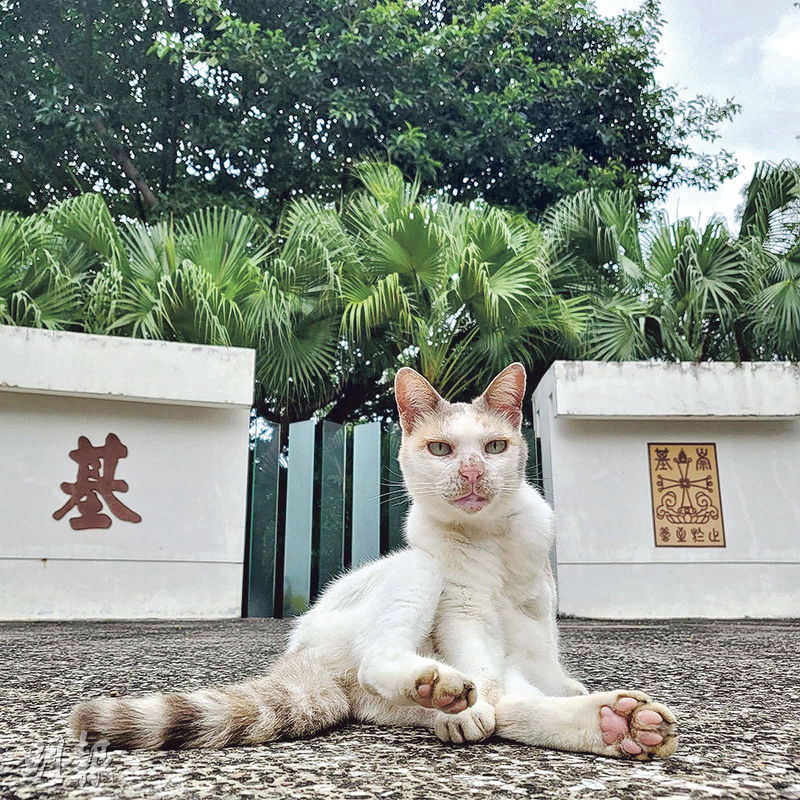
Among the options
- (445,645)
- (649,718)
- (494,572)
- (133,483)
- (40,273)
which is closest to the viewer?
(649,718)

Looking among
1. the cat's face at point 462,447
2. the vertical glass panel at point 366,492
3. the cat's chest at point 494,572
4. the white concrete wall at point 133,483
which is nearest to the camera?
the cat's chest at point 494,572

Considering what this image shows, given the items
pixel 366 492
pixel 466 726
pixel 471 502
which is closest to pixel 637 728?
pixel 466 726

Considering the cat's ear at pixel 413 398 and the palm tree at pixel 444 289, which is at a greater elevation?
the palm tree at pixel 444 289

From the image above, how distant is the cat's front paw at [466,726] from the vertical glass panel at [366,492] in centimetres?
602

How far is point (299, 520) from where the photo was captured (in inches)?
295

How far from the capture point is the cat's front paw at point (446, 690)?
1275 mm

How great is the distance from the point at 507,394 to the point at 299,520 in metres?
5.72

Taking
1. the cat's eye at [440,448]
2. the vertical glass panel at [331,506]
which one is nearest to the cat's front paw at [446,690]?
the cat's eye at [440,448]

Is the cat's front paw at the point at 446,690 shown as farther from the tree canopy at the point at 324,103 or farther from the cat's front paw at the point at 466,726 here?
the tree canopy at the point at 324,103

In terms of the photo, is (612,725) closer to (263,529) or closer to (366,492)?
(366,492)

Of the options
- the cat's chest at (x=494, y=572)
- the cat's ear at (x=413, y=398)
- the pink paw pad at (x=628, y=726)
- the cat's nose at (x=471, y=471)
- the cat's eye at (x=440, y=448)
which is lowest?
the pink paw pad at (x=628, y=726)

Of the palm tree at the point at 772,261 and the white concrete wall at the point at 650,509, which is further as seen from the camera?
the palm tree at the point at 772,261

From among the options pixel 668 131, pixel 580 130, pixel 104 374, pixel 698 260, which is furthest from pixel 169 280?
pixel 668 131

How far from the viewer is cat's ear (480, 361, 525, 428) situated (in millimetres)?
2039
